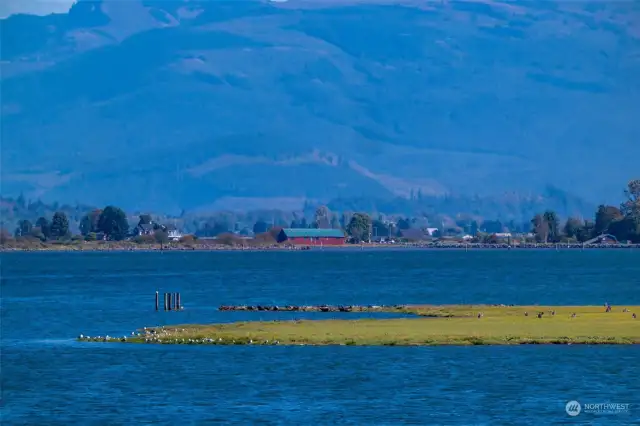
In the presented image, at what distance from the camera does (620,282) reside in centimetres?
12838

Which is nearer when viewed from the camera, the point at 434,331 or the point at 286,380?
the point at 286,380

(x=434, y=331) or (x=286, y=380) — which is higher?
(x=434, y=331)

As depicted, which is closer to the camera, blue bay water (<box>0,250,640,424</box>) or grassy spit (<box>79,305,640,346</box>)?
blue bay water (<box>0,250,640,424</box>)

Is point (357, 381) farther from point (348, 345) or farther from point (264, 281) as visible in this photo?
point (264, 281)

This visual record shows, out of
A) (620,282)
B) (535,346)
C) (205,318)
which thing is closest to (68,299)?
(205,318)

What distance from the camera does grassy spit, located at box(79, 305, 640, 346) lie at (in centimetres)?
6519

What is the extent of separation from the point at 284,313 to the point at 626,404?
41.2 m

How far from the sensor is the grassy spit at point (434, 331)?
65.2 m

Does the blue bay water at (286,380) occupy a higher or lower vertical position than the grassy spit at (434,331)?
lower

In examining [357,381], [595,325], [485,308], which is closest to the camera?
[357,381]

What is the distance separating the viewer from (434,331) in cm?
6906

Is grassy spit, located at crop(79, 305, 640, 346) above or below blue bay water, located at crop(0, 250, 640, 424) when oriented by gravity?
above

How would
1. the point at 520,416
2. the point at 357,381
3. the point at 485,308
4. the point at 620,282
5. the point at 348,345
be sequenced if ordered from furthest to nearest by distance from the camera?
the point at 620,282 → the point at 485,308 → the point at 348,345 → the point at 357,381 → the point at 520,416

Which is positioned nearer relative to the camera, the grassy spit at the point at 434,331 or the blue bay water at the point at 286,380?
the blue bay water at the point at 286,380
